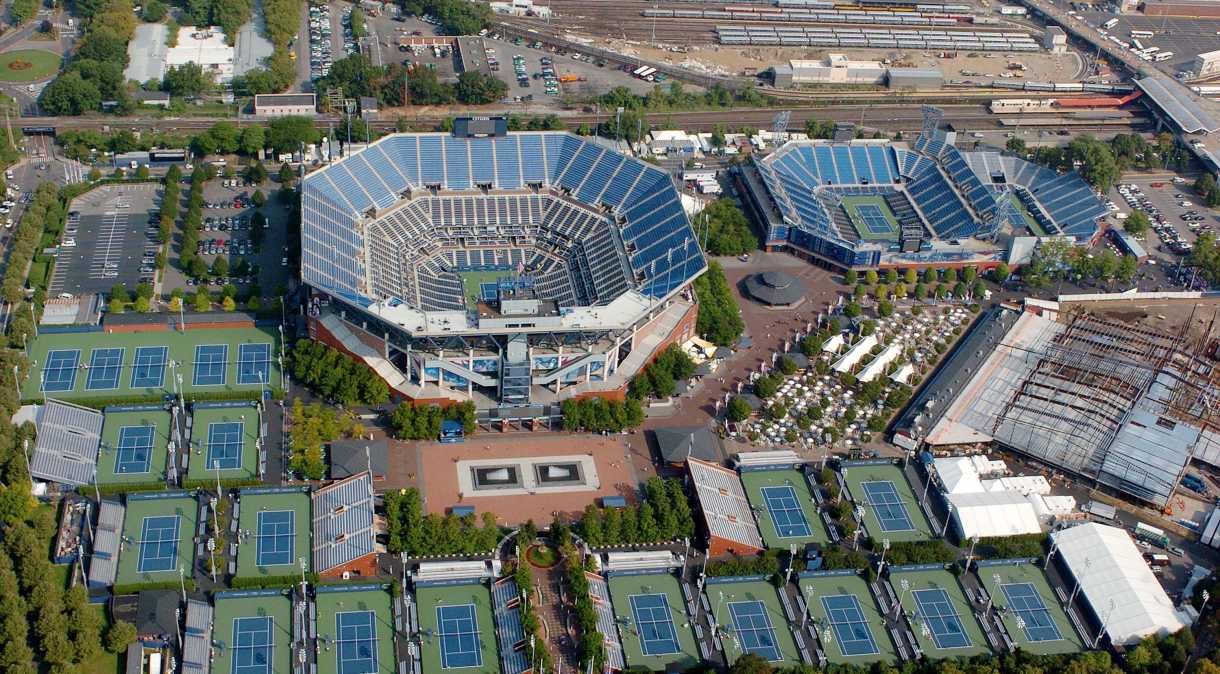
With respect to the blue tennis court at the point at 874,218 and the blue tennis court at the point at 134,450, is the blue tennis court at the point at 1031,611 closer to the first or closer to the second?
the blue tennis court at the point at 874,218

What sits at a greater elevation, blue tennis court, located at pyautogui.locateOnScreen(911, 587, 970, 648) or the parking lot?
the parking lot

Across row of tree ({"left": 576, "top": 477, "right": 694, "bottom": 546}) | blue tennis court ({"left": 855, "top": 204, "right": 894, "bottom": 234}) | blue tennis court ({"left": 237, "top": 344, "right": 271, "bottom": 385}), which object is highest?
blue tennis court ({"left": 855, "top": 204, "right": 894, "bottom": 234})

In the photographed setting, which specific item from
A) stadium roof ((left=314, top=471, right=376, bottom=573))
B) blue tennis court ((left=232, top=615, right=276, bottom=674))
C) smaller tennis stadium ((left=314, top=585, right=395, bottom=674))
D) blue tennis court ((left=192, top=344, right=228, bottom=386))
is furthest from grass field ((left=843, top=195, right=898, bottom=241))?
blue tennis court ((left=232, top=615, right=276, bottom=674))

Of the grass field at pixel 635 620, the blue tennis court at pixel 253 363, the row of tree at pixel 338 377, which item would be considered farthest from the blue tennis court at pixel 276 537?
the grass field at pixel 635 620

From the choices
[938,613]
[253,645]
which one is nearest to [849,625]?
[938,613]

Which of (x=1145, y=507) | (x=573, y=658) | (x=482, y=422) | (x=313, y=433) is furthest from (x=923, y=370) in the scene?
(x=313, y=433)

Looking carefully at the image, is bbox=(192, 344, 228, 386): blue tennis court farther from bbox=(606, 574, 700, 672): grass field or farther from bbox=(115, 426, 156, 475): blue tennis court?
bbox=(606, 574, 700, 672): grass field
